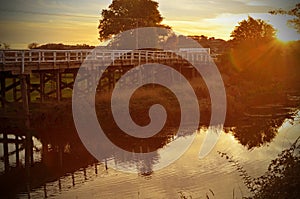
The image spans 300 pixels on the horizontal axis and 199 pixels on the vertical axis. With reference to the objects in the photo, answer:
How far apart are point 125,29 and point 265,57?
14.4 meters

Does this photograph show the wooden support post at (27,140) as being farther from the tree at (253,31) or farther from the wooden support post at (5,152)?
the tree at (253,31)

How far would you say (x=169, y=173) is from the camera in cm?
1466

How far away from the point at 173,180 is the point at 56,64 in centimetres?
1185

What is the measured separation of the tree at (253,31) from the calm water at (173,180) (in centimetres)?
2905

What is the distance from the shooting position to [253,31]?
45219 millimetres

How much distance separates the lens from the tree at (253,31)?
44.6 meters

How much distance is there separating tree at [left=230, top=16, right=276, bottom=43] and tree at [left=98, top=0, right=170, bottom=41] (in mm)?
9014

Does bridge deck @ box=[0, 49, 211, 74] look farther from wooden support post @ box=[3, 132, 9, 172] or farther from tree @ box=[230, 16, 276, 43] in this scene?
tree @ box=[230, 16, 276, 43]

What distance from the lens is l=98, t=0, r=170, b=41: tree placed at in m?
45.5

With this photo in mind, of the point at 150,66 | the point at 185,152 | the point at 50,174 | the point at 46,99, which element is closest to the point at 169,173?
the point at 185,152

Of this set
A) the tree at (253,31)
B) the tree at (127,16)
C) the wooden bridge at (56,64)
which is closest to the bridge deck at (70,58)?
the wooden bridge at (56,64)

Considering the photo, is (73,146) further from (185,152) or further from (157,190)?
(157,190)

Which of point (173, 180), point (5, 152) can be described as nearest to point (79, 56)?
point (5, 152)

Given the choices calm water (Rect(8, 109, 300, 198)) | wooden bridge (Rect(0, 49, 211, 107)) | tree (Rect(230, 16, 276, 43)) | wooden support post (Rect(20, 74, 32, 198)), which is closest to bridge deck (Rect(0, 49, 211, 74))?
wooden bridge (Rect(0, 49, 211, 107))
